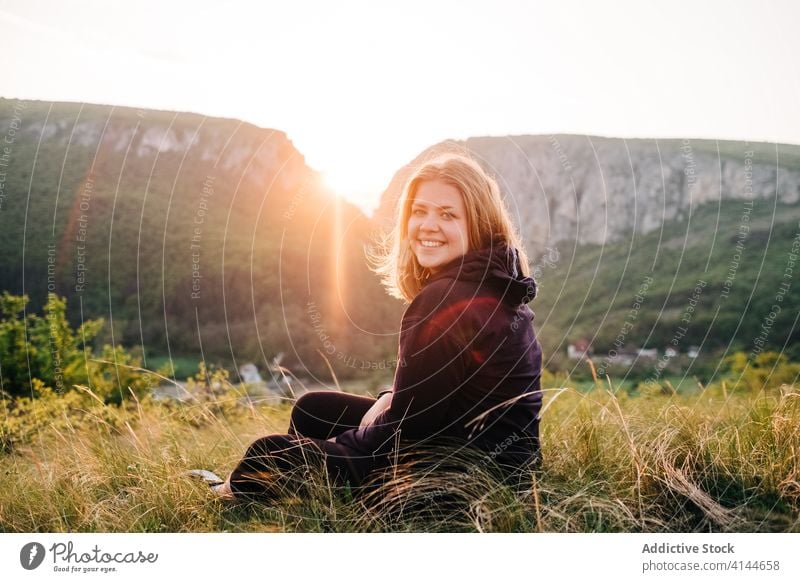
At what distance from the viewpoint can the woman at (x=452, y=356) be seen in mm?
1996

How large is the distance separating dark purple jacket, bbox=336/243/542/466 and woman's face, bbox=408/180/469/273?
8cm

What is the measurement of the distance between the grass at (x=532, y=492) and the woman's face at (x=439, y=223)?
2.25ft

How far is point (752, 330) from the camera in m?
23.5

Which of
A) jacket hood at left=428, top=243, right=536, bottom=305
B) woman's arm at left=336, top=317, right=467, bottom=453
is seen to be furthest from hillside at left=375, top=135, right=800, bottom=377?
woman's arm at left=336, top=317, right=467, bottom=453

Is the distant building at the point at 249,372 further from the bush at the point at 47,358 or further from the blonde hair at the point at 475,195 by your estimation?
the blonde hair at the point at 475,195

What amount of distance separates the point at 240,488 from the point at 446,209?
1343 mm

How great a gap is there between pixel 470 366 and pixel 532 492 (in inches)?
28.7

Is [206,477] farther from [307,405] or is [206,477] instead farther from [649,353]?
[649,353]
